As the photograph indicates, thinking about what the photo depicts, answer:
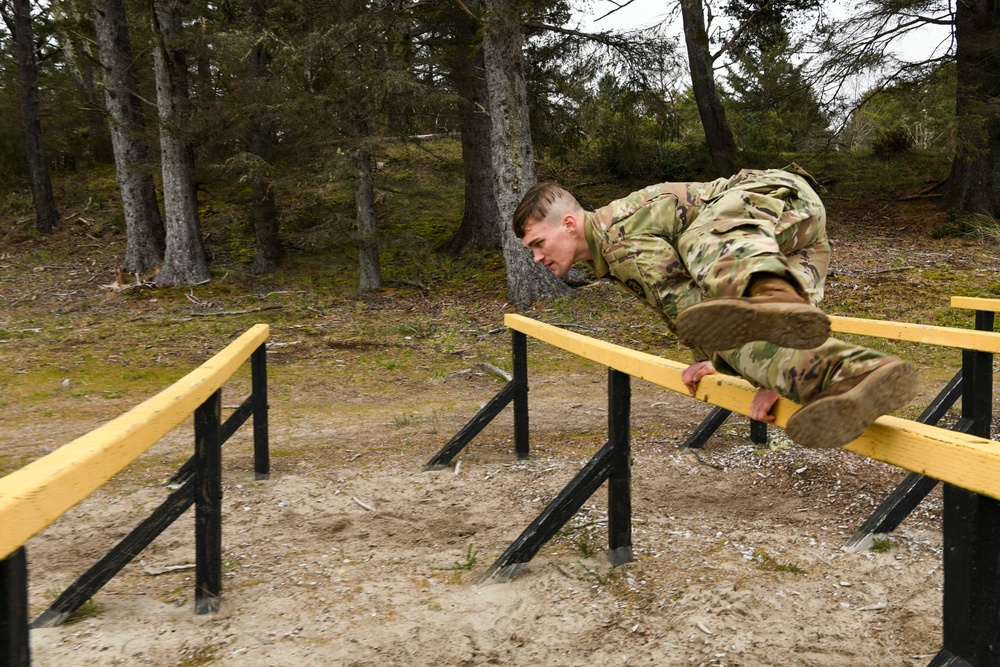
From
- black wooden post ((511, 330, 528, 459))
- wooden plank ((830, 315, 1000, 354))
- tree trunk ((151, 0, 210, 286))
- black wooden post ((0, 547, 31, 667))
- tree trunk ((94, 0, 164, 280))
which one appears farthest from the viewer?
tree trunk ((94, 0, 164, 280))

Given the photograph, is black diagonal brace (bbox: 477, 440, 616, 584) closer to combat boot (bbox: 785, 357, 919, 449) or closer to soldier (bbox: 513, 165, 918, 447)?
soldier (bbox: 513, 165, 918, 447)

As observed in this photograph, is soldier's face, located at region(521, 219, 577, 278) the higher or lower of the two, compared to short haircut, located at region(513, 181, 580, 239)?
lower

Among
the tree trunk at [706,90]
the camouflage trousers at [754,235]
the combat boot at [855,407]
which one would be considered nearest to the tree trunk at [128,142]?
the tree trunk at [706,90]

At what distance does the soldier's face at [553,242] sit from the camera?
2.99m

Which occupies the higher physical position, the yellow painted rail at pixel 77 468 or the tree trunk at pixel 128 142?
the tree trunk at pixel 128 142

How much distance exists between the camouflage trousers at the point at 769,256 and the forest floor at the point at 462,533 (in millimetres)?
1102

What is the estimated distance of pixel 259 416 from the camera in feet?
17.2

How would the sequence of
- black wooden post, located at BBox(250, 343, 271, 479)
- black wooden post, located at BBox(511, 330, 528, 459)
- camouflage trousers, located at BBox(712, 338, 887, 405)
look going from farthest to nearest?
black wooden post, located at BBox(511, 330, 528, 459) < black wooden post, located at BBox(250, 343, 271, 479) < camouflage trousers, located at BBox(712, 338, 887, 405)

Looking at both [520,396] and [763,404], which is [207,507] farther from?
[520,396]

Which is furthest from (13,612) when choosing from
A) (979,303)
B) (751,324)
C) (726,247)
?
(979,303)

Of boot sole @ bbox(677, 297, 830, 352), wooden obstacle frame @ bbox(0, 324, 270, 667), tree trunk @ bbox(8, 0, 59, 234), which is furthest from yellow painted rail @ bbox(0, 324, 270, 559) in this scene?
tree trunk @ bbox(8, 0, 59, 234)

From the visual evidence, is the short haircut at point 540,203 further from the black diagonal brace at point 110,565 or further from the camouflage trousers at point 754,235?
the black diagonal brace at point 110,565

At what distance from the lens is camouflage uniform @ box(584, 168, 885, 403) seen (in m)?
2.26

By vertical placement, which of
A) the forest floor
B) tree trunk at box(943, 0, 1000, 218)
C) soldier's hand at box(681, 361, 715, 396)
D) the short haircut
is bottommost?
the forest floor
